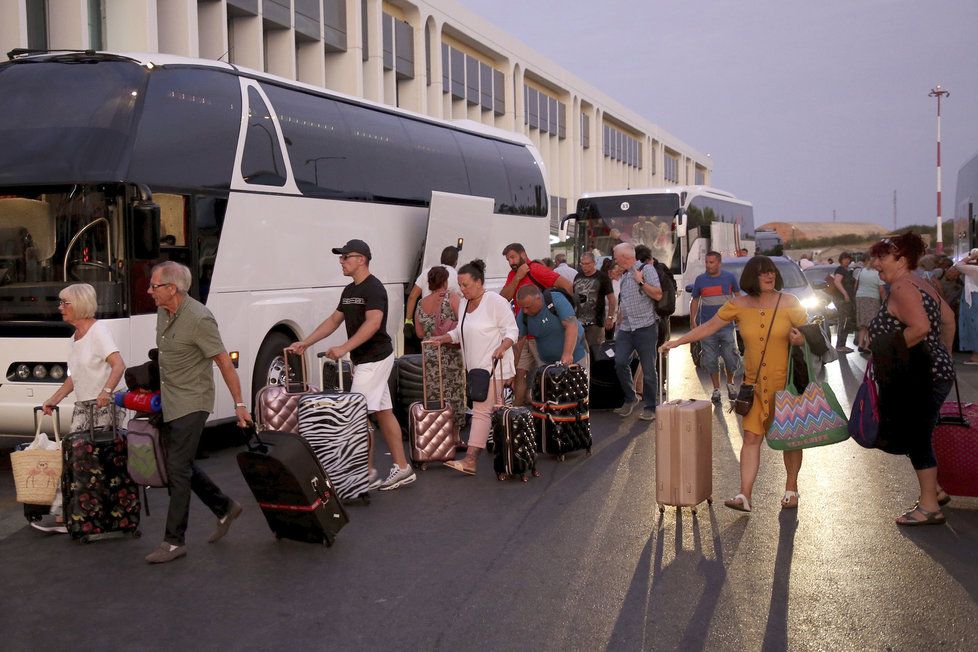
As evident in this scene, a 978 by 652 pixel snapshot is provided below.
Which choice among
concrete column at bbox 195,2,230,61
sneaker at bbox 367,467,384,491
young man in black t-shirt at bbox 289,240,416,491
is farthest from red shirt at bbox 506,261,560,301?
concrete column at bbox 195,2,230,61

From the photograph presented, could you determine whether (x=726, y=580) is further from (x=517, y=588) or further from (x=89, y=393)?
(x=89, y=393)

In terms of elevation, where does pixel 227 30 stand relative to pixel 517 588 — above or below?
above

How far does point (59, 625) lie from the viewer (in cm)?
518

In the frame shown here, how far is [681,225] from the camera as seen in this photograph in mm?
24891

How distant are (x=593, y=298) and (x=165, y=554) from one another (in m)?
7.58

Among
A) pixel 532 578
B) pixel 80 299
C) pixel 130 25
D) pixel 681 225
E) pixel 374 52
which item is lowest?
pixel 532 578

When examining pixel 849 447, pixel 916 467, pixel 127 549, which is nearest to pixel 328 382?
pixel 127 549

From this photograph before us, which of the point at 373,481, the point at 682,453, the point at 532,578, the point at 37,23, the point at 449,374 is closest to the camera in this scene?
the point at 532,578

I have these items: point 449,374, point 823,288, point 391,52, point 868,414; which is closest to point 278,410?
point 449,374

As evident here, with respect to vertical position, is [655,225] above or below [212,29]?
below

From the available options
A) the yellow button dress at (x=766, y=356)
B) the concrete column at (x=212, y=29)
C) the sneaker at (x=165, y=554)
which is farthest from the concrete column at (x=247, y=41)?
the sneaker at (x=165, y=554)

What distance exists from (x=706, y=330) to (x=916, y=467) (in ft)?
5.07

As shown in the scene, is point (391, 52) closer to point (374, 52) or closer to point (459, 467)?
point (374, 52)

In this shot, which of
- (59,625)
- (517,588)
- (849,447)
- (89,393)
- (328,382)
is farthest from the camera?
(328,382)
